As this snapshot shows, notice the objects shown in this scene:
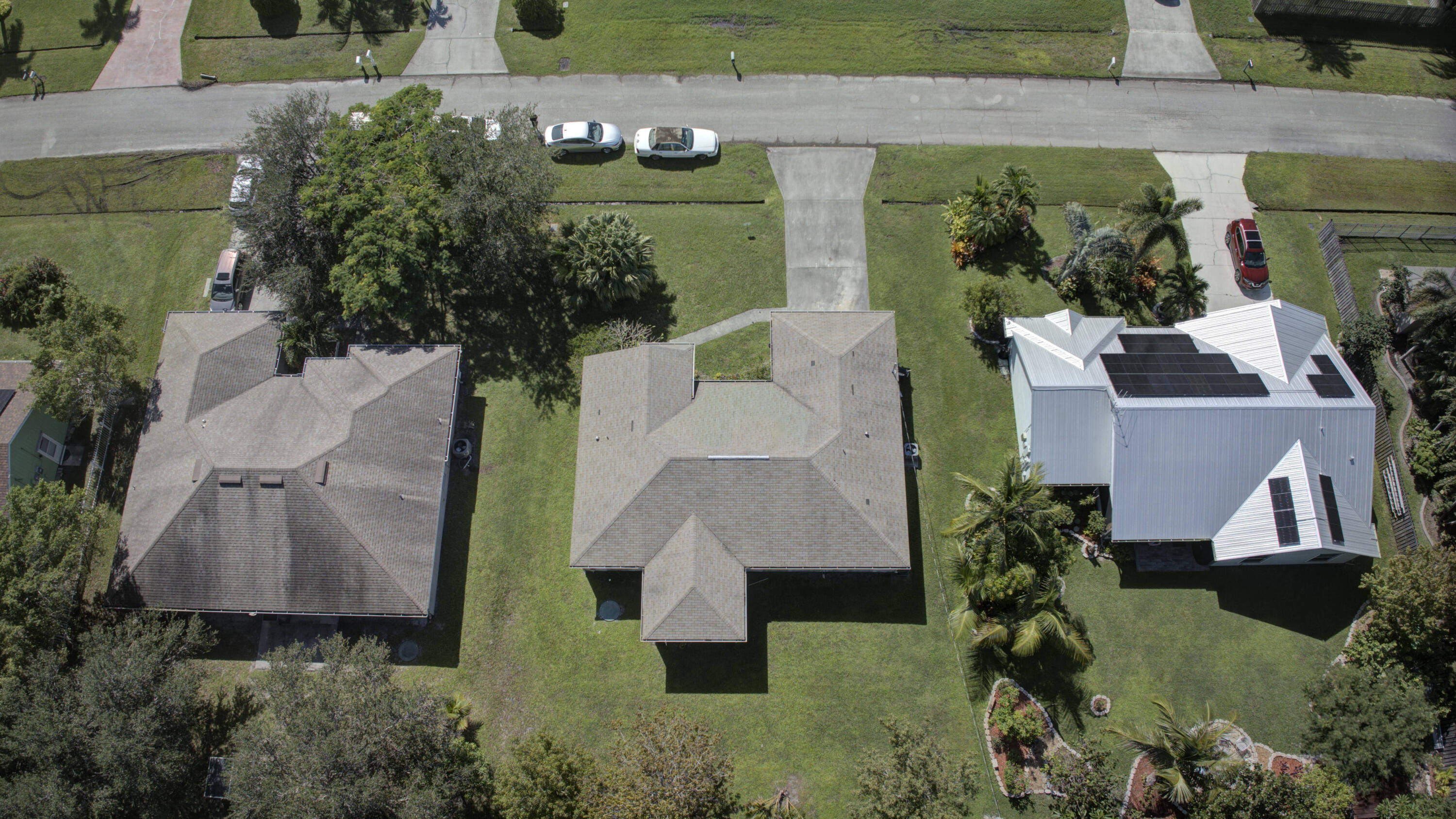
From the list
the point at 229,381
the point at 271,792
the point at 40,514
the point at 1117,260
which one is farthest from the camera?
the point at 1117,260

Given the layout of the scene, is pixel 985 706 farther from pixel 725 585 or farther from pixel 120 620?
pixel 120 620

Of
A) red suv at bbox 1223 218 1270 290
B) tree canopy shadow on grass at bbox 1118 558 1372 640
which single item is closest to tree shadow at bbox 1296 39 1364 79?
red suv at bbox 1223 218 1270 290

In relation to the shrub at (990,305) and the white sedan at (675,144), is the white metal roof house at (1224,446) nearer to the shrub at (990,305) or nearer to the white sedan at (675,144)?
the shrub at (990,305)

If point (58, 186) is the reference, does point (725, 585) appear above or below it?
below

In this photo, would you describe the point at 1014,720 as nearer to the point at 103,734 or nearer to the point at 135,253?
the point at 103,734

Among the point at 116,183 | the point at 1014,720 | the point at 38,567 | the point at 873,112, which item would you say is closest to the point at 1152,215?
the point at 873,112

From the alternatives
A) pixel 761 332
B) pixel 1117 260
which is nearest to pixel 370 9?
pixel 761 332

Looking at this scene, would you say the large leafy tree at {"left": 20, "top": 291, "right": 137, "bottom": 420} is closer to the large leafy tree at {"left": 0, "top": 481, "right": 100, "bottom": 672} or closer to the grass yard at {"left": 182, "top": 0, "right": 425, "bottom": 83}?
the large leafy tree at {"left": 0, "top": 481, "right": 100, "bottom": 672}
